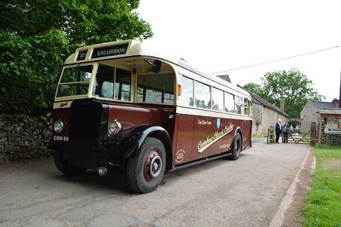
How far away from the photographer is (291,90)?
270 ft

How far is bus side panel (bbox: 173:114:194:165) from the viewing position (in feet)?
21.5

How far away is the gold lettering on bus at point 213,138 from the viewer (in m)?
7.88

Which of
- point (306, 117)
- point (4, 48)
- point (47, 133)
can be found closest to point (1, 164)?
point (47, 133)

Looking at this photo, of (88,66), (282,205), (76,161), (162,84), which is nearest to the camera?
(282,205)

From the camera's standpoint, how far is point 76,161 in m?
5.72

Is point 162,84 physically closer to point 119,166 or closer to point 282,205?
point 119,166

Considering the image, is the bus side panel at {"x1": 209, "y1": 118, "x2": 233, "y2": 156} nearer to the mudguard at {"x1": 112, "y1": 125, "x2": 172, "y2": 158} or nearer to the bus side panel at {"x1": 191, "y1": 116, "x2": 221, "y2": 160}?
the bus side panel at {"x1": 191, "y1": 116, "x2": 221, "y2": 160}

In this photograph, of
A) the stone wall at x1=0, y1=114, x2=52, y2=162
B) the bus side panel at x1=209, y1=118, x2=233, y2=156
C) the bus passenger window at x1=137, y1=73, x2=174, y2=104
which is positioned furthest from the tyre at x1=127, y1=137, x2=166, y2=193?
the stone wall at x1=0, y1=114, x2=52, y2=162

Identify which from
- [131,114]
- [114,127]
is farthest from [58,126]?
[131,114]

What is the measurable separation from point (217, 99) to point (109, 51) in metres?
3.96

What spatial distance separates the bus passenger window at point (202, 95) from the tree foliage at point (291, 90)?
257ft

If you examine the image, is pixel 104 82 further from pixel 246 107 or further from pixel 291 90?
pixel 291 90

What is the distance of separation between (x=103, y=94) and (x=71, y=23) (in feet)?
11.0

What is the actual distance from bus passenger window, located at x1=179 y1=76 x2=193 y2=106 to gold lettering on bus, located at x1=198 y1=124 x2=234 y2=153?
134 cm
